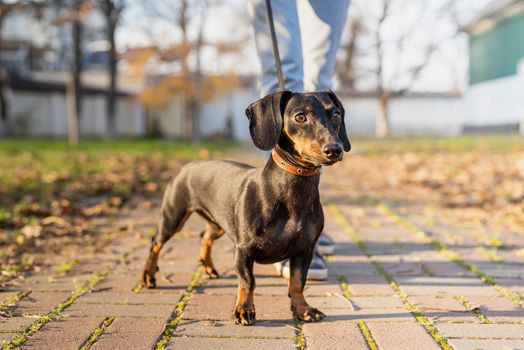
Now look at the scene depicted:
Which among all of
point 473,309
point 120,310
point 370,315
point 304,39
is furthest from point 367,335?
point 304,39

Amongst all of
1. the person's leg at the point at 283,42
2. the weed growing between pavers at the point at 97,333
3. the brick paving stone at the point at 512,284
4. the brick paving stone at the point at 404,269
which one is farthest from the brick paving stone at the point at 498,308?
the weed growing between pavers at the point at 97,333

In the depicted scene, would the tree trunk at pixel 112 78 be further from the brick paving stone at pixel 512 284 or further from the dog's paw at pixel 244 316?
the dog's paw at pixel 244 316

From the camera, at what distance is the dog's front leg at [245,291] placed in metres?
2.47

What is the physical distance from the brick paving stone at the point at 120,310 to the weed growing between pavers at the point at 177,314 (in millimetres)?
39

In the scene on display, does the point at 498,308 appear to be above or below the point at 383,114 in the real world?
below

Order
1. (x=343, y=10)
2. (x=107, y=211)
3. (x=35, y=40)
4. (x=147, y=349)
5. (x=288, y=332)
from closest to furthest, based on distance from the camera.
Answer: (x=147, y=349) → (x=288, y=332) → (x=343, y=10) → (x=107, y=211) → (x=35, y=40)

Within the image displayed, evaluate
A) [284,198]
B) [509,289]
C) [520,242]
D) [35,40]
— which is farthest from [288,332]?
[35,40]

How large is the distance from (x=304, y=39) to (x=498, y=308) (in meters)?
1.83

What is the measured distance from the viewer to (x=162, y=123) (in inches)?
1171

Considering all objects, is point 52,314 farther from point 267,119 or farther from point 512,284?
point 512,284

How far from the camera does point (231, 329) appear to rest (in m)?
2.41

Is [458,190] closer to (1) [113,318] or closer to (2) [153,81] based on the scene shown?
(1) [113,318]

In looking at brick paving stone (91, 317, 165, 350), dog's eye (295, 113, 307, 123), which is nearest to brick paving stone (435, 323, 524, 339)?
dog's eye (295, 113, 307, 123)

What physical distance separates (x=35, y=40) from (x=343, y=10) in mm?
33044
